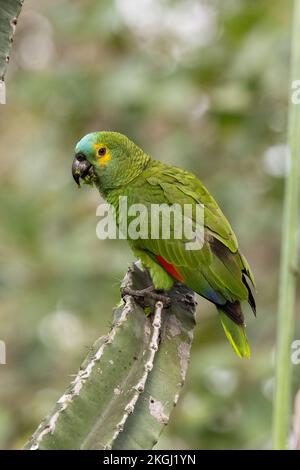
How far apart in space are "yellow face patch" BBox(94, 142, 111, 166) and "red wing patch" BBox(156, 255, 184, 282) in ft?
1.15

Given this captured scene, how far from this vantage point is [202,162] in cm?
377

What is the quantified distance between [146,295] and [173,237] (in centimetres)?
21

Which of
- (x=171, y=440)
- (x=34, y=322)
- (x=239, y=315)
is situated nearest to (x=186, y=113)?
(x=34, y=322)

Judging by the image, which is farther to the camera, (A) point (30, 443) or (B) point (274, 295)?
(B) point (274, 295)

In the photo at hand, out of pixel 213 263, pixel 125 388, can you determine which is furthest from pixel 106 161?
pixel 125 388

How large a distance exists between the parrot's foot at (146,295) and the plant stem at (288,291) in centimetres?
34

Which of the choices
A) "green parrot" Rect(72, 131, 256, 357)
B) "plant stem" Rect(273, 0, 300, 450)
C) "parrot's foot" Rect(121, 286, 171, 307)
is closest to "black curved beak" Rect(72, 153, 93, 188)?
"green parrot" Rect(72, 131, 256, 357)

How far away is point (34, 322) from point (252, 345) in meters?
0.97

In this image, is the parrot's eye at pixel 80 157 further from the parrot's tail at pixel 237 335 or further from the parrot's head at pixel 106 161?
the parrot's tail at pixel 237 335

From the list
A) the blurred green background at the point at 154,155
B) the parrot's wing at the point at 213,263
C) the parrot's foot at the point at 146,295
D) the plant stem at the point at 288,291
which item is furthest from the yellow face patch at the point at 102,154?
the blurred green background at the point at 154,155

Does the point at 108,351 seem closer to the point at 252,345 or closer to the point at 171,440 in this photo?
the point at 171,440

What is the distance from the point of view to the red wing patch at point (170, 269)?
6.75ft

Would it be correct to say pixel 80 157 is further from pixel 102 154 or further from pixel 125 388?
pixel 125 388

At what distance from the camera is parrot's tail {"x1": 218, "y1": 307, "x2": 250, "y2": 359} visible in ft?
6.57
